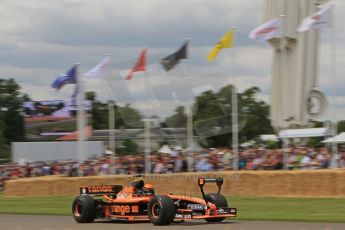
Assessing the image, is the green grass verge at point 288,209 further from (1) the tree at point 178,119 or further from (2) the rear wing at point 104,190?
(1) the tree at point 178,119

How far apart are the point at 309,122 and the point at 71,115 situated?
86.6 ft

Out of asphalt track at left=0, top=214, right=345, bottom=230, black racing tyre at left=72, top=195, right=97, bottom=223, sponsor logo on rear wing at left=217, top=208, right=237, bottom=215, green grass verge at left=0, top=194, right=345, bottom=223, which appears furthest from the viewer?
green grass verge at left=0, top=194, right=345, bottom=223

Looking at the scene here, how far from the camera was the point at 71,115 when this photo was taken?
71750mm

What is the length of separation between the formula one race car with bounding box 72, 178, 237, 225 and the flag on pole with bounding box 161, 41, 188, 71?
15.0 m

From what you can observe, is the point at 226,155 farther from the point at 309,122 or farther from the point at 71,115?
the point at 71,115

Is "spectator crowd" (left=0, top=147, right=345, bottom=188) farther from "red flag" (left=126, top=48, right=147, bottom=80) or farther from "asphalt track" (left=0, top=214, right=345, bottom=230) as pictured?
"asphalt track" (left=0, top=214, right=345, bottom=230)

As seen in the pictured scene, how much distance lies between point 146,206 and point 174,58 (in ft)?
54.2

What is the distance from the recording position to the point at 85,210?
16344mm

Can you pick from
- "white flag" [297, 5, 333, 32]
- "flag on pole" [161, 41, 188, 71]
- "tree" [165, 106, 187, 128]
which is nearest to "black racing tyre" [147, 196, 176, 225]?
"white flag" [297, 5, 333, 32]

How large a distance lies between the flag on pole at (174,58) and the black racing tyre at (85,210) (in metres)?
15.4

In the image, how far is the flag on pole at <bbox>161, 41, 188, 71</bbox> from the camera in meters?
31.2

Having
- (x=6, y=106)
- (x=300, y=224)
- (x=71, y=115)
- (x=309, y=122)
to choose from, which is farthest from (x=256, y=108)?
(x=300, y=224)

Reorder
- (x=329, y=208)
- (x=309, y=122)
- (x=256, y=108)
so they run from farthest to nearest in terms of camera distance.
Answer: (x=256, y=108), (x=309, y=122), (x=329, y=208)

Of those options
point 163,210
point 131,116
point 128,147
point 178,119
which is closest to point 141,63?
point 178,119
